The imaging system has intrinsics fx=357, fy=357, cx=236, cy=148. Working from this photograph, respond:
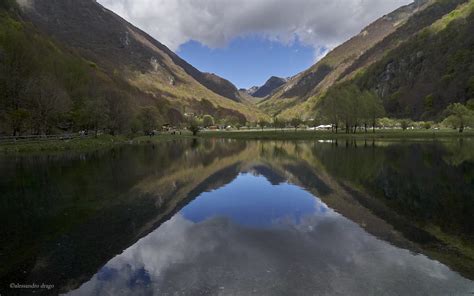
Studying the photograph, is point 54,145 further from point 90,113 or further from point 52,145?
point 90,113

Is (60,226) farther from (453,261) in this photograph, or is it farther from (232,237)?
(453,261)

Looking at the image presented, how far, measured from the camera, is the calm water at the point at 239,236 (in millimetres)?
11953

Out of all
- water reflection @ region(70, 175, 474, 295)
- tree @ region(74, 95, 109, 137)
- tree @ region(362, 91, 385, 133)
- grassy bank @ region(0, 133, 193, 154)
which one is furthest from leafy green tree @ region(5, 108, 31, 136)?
tree @ region(362, 91, 385, 133)

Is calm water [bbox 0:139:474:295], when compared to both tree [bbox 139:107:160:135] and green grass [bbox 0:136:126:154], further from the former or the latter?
tree [bbox 139:107:160:135]

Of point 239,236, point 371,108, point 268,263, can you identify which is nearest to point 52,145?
point 239,236

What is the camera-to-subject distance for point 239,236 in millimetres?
17328

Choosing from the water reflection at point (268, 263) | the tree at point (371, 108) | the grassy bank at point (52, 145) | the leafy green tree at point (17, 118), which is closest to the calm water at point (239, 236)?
the water reflection at point (268, 263)

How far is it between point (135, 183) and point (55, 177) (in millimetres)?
8643

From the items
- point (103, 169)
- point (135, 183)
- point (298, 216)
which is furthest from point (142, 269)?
point (103, 169)

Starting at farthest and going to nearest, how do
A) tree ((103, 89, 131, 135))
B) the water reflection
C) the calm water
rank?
tree ((103, 89, 131, 135)), the calm water, the water reflection

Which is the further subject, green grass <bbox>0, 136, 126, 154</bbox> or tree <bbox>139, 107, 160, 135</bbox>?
tree <bbox>139, 107, 160, 135</bbox>

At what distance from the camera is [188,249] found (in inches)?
613

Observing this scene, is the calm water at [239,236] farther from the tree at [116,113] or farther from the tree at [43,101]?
the tree at [116,113]

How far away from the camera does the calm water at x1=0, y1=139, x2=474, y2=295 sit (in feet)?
39.2
